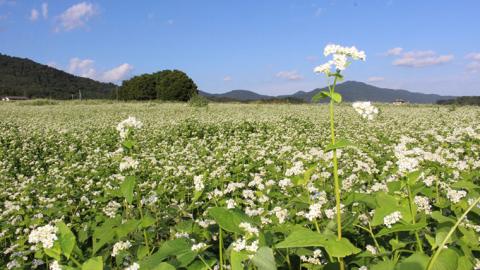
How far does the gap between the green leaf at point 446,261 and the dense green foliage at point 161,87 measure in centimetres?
7772

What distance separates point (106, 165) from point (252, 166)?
3.07m

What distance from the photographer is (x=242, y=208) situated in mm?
4887

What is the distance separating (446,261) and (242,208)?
371cm

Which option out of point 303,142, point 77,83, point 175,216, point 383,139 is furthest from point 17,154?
point 77,83

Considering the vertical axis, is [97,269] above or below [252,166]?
above

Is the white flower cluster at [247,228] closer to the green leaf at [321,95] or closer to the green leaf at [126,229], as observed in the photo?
the green leaf at [321,95]

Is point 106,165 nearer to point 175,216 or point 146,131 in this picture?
point 175,216

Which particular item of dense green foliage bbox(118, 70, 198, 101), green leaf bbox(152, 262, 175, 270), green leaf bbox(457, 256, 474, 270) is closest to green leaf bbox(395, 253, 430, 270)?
green leaf bbox(457, 256, 474, 270)

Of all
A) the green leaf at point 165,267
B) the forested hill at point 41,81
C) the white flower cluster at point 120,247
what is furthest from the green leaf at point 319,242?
the forested hill at point 41,81

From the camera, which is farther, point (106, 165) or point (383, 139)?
point (383, 139)

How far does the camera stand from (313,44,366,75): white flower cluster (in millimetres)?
1662

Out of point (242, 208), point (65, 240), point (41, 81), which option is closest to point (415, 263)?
point (65, 240)

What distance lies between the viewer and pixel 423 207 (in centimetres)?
235

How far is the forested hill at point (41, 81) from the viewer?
424ft
